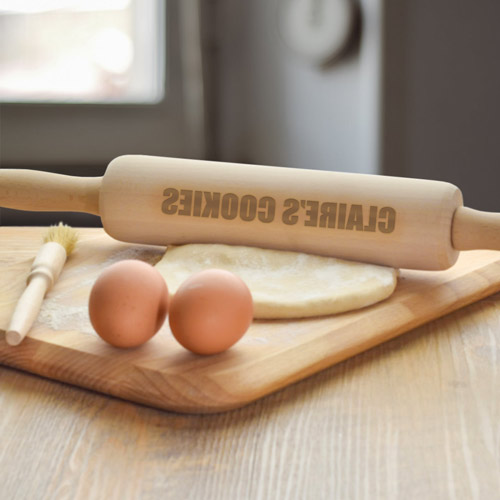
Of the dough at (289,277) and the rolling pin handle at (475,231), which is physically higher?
the rolling pin handle at (475,231)

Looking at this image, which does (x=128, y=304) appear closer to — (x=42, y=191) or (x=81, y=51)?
(x=42, y=191)

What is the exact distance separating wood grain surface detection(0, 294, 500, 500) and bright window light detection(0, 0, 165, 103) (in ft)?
4.01

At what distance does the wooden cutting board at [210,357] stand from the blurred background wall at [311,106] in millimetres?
672

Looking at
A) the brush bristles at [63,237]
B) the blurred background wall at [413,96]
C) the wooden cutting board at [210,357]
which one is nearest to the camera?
the wooden cutting board at [210,357]

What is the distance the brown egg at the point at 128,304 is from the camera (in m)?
0.67

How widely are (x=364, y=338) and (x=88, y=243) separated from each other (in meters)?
0.53

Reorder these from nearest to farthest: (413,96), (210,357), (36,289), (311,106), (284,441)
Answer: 1. (284,441)
2. (210,357)
3. (36,289)
4. (413,96)
5. (311,106)

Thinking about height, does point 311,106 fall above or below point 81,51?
below

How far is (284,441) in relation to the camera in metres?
0.58

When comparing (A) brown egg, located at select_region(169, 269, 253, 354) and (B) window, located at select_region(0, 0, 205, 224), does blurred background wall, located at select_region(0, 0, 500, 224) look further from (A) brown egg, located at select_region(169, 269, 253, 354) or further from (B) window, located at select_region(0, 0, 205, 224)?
(A) brown egg, located at select_region(169, 269, 253, 354)

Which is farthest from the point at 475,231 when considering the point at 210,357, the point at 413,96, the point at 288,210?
the point at 413,96

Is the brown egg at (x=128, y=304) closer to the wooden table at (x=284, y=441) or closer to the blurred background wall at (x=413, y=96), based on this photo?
the wooden table at (x=284, y=441)

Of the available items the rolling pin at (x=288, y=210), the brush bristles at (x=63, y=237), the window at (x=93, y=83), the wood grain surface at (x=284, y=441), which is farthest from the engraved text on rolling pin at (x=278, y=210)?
the window at (x=93, y=83)

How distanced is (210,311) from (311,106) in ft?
3.87
